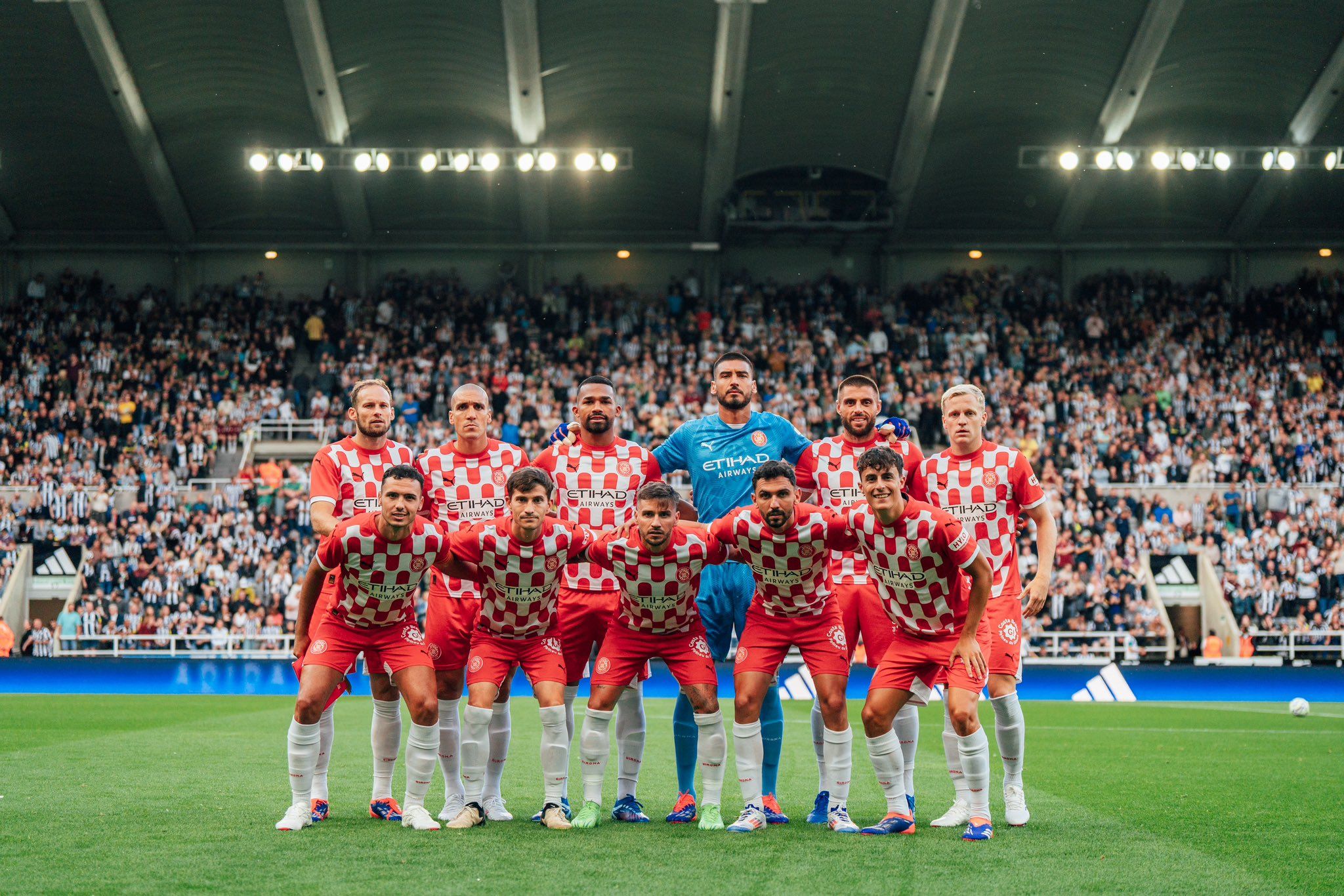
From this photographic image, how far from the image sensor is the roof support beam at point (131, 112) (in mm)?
26484

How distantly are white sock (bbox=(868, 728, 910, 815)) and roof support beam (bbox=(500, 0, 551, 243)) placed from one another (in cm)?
2198

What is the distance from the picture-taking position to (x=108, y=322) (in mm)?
32750

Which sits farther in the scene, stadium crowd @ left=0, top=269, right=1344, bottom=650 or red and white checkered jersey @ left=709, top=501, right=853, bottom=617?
stadium crowd @ left=0, top=269, right=1344, bottom=650

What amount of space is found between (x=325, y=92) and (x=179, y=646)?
41.5 ft

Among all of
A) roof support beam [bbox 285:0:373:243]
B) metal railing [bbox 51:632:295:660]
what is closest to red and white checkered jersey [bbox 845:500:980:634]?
metal railing [bbox 51:632:295:660]

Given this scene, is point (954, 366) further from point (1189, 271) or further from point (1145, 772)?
point (1145, 772)

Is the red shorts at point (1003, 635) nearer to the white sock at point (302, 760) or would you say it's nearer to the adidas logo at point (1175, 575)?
the white sock at point (302, 760)

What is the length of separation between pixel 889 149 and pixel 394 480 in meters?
26.6

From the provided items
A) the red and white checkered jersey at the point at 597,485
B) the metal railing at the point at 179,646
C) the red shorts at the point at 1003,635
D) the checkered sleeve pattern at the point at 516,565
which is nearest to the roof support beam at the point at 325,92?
the metal railing at the point at 179,646

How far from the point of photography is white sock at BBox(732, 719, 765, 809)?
712 centimetres

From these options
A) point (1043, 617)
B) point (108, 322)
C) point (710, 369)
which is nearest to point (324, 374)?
point (108, 322)

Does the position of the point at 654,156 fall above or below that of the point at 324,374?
above

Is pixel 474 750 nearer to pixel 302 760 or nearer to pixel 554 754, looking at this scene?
pixel 554 754

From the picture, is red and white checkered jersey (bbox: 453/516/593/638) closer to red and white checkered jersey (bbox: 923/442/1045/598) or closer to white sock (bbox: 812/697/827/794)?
white sock (bbox: 812/697/827/794)
